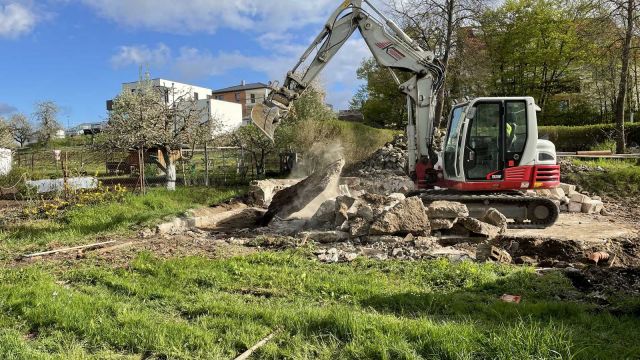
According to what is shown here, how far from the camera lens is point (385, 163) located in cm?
1897

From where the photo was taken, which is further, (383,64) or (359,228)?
(383,64)

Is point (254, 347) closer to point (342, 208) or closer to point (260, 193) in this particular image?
point (342, 208)

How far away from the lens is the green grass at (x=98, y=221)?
916 centimetres

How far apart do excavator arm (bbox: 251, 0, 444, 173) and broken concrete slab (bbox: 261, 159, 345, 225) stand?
210 cm

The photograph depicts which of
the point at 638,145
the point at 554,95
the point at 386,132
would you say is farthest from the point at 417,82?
the point at 554,95

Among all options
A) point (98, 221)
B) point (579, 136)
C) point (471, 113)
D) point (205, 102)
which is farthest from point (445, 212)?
point (205, 102)

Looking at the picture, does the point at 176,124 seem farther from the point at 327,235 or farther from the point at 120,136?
the point at 327,235

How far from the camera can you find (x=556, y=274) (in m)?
6.11

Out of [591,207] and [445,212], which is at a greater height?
[445,212]

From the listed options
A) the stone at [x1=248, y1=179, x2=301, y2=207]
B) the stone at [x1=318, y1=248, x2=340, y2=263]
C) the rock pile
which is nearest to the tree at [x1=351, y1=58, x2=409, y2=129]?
the stone at [x1=248, y1=179, x2=301, y2=207]

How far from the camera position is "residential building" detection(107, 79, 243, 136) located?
64.8 feet

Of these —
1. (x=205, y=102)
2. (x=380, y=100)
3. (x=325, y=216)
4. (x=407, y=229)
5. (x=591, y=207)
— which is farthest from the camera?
(x=205, y=102)

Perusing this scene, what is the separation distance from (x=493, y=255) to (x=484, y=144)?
12.5 feet

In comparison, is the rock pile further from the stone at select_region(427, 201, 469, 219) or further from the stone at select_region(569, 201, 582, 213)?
the stone at select_region(569, 201, 582, 213)
